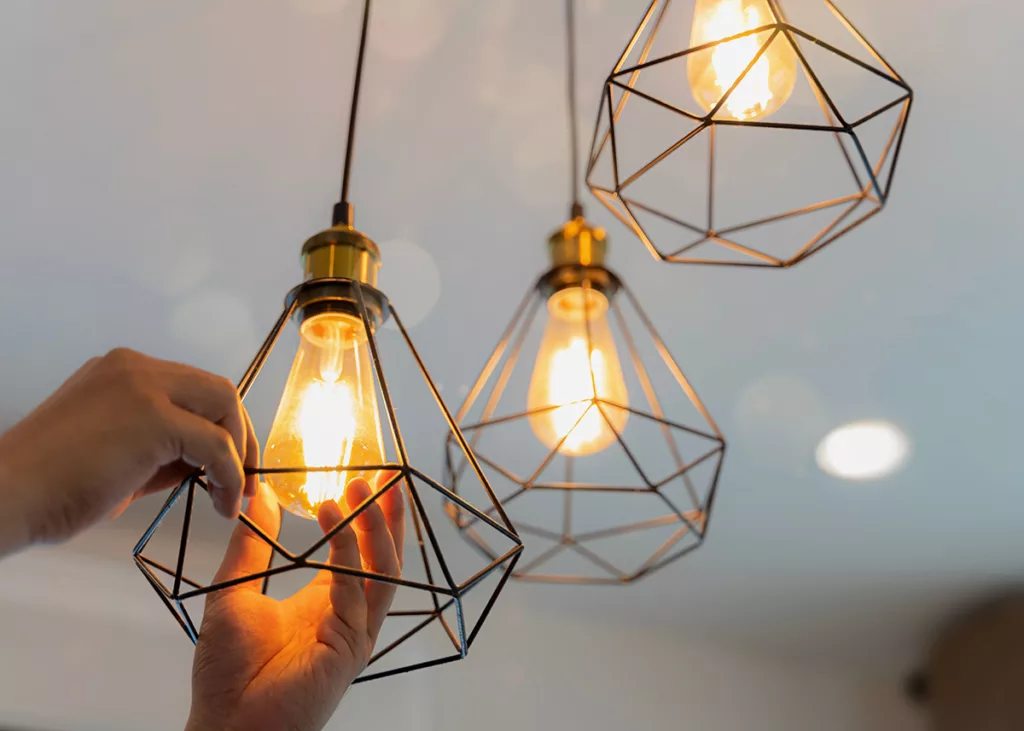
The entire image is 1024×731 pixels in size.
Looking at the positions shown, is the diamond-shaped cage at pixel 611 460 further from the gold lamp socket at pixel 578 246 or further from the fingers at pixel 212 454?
the fingers at pixel 212 454

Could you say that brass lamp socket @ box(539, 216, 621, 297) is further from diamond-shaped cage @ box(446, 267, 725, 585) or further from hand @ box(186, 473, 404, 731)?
diamond-shaped cage @ box(446, 267, 725, 585)

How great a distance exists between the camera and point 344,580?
0.47 metres

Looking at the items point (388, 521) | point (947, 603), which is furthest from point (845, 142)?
point (947, 603)

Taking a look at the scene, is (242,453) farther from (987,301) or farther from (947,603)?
(947,603)

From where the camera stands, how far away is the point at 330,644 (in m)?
0.49

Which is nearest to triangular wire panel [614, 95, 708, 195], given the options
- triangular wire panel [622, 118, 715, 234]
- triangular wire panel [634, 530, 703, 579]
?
triangular wire panel [622, 118, 715, 234]

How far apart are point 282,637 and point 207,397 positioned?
0.62 ft

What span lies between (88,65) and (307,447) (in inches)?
24.9

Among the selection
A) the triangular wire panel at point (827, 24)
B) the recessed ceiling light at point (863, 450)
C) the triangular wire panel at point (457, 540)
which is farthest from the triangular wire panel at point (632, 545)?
the triangular wire panel at point (827, 24)

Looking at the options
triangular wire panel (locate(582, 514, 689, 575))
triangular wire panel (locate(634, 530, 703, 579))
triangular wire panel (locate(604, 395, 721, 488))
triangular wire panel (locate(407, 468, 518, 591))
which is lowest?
triangular wire panel (locate(634, 530, 703, 579))

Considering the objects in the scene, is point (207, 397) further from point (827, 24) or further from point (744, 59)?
point (827, 24)

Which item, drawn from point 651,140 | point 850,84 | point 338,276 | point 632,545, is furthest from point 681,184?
point 632,545

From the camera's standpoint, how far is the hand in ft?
1.56

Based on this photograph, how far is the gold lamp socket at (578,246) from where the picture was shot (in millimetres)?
693
